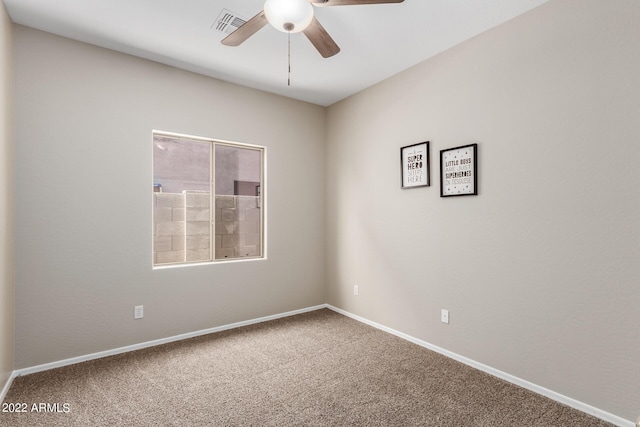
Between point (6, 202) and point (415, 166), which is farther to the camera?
point (415, 166)

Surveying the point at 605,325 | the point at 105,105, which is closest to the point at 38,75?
the point at 105,105

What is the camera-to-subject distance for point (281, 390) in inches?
89.7

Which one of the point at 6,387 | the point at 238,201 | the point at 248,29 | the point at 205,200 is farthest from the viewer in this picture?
the point at 238,201

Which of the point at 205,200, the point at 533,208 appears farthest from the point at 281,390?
the point at 533,208

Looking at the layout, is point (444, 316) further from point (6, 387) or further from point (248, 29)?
point (6, 387)

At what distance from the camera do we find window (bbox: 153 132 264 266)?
3.23 metres

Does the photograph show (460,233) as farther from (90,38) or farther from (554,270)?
(90,38)

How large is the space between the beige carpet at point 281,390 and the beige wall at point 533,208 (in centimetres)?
34

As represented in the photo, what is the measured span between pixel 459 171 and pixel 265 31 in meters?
1.95

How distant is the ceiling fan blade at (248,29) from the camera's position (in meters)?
1.99

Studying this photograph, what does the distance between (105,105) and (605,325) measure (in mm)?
4013

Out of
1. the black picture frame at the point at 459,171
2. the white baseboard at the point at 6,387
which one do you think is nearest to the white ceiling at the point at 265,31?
the black picture frame at the point at 459,171

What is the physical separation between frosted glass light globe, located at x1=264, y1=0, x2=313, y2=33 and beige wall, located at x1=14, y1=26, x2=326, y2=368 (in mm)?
1734

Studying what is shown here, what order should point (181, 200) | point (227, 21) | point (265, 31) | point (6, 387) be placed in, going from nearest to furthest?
1. point (6, 387)
2. point (227, 21)
3. point (265, 31)
4. point (181, 200)
